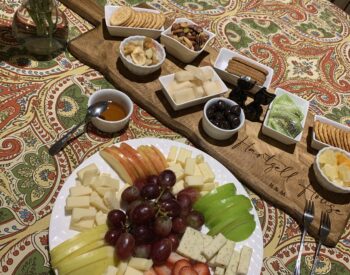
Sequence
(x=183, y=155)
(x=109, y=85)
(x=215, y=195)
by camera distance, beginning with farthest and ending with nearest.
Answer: (x=109, y=85), (x=183, y=155), (x=215, y=195)

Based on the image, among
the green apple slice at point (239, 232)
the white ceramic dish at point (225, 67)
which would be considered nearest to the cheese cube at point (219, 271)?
the green apple slice at point (239, 232)

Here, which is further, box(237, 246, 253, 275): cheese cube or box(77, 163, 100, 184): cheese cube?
box(77, 163, 100, 184): cheese cube

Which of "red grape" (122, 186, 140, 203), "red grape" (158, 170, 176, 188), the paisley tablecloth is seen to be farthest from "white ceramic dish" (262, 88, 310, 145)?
"red grape" (122, 186, 140, 203)

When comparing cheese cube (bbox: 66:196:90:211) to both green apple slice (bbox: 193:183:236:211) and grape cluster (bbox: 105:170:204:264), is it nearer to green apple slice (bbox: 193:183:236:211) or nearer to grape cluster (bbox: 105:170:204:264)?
grape cluster (bbox: 105:170:204:264)

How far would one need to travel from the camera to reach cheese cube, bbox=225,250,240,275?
1.11 meters

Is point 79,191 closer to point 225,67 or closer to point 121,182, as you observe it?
point 121,182

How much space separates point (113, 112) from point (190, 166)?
369 mm

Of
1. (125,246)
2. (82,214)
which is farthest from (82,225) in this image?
(125,246)

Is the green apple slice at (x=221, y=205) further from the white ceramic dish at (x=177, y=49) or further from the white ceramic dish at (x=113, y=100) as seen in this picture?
the white ceramic dish at (x=177, y=49)

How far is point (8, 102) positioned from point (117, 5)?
2.58 ft

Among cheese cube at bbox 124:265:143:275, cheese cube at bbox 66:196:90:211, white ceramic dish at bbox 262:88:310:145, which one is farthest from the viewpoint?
white ceramic dish at bbox 262:88:310:145

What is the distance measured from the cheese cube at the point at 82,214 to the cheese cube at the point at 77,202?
0.01m

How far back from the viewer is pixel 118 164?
50.0 inches

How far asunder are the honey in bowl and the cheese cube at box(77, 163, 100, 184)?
235mm
